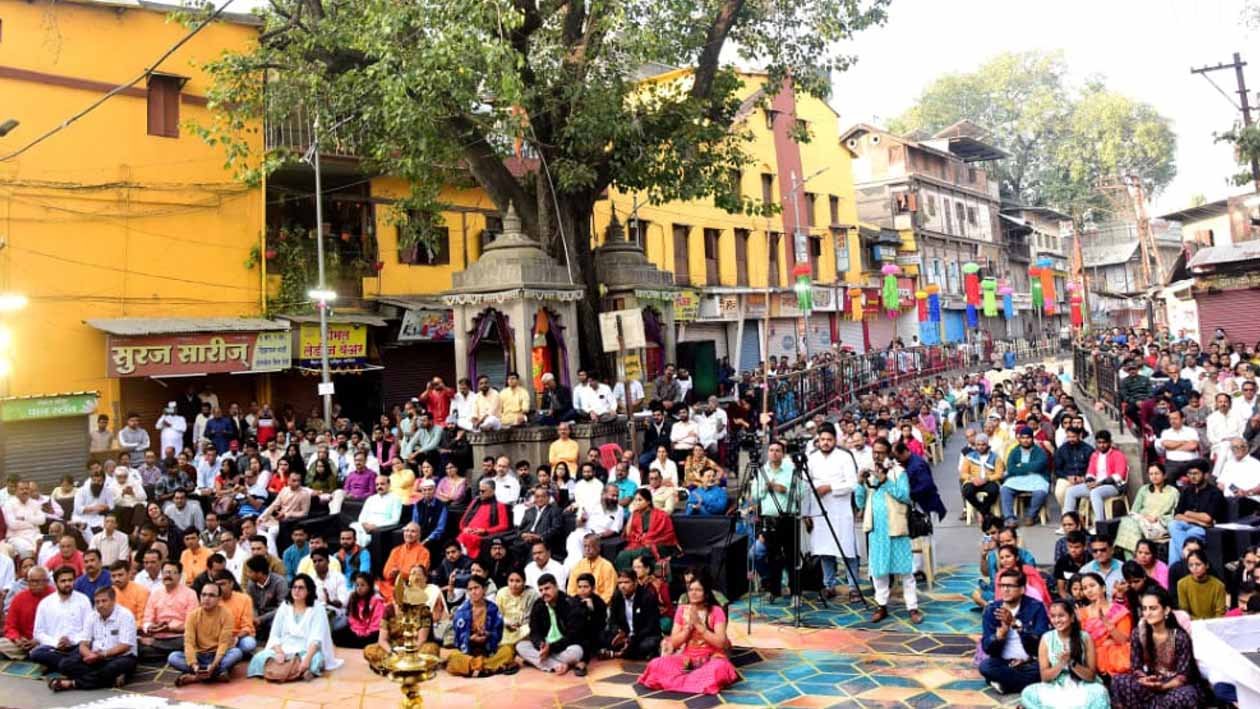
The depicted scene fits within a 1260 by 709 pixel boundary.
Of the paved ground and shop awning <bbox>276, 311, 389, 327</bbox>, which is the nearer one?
the paved ground

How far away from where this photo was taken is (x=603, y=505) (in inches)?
456

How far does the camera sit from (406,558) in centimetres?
1138

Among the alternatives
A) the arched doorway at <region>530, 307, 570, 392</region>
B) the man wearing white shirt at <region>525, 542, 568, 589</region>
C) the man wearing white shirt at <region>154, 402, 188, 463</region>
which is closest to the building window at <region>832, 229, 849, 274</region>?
the arched doorway at <region>530, 307, 570, 392</region>

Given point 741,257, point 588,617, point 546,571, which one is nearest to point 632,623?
point 588,617

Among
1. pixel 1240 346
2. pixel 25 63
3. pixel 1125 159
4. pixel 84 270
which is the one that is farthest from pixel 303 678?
pixel 1125 159

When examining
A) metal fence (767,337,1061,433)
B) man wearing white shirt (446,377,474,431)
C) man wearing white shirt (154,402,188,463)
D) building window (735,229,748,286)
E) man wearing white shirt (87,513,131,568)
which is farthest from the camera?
building window (735,229,748,286)

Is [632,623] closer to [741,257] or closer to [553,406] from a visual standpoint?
[553,406]

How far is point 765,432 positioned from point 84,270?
13.5 meters

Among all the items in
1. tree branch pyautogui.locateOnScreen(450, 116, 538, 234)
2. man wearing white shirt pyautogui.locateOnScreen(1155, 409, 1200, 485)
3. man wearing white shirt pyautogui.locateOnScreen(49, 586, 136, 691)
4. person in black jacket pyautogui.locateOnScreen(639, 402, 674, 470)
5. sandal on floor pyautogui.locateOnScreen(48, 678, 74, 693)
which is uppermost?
tree branch pyautogui.locateOnScreen(450, 116, 538, 234)

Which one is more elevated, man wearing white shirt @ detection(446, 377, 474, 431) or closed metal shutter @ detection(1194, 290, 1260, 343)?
closed metal shutter @ detection(1194, 290, 1260, 343)

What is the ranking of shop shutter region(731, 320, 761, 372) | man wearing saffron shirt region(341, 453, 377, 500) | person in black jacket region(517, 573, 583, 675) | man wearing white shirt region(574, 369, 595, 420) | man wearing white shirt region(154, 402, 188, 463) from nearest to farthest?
person in black jacket region(517, 573, 583, 675)
man wearing saffron shirt region(341, 453, 377, 500)
man wearing white shirt region(574, 369, 595, 420)
man wearing white shirt region(154, 402, 188, 463)
shop shutter region(731, 320, 761, 372)

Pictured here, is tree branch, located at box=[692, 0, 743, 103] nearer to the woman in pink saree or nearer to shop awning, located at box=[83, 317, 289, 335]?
the woman in pink saree

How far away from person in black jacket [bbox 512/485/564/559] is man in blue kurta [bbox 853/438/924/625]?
11.8ft

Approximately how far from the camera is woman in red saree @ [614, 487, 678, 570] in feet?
35.6
